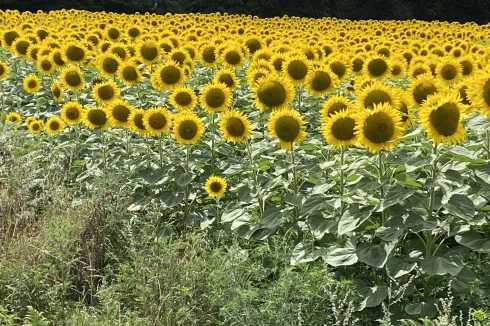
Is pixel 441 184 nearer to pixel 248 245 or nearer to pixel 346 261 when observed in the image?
pixel 346 261

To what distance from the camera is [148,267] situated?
4316 millimetres

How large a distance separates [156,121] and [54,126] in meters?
1.82

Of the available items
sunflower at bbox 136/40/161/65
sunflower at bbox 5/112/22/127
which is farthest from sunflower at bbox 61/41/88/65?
sunflower at bbox 5/112/22/127

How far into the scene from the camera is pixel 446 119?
377 centimetres

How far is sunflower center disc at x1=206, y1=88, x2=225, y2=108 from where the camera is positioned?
18.2 ft

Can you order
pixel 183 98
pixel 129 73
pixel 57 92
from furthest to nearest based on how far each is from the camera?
pixel 57 92 < pixel 129 73 < pixel 183 98

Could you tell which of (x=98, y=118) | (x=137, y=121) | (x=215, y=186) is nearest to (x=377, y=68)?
(x=215, y=186)

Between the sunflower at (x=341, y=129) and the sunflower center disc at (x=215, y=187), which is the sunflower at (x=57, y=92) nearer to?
the sunflower center disc at (x=215, y=187)

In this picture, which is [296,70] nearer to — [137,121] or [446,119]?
[137,121]

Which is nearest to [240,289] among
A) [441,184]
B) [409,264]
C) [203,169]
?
[409,264]

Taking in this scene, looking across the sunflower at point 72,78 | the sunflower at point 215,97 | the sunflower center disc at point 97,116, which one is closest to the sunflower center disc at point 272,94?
the sunflower at point 215,97

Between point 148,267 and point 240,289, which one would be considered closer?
point 240,289

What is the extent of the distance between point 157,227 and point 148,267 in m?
0.71

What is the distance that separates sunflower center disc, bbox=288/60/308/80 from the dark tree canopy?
2150cm
